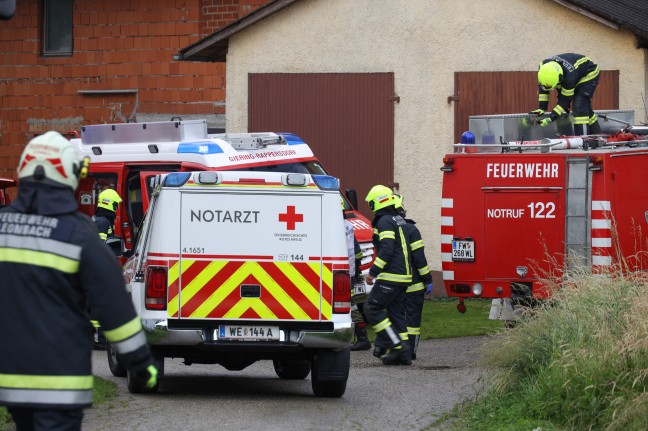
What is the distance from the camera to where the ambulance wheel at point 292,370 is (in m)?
13.7

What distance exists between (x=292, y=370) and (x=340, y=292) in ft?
7.84

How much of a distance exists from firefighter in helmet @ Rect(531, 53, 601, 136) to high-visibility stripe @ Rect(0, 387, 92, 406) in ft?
38.8

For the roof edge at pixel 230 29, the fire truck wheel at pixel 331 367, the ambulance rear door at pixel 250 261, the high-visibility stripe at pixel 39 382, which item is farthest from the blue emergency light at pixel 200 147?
the high-visibility stripe at pixel 39 382

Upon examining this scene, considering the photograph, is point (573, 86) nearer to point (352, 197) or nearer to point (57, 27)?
point (352, 197)

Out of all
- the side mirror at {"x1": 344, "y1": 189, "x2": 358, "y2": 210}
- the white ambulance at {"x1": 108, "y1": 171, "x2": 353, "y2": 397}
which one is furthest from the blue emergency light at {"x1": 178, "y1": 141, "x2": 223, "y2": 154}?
the white ambulance at {"x1": 108, "y1": 171, "x2": 353, "y2": 397}

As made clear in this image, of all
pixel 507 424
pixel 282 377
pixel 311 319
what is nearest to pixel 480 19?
pixel 282 377

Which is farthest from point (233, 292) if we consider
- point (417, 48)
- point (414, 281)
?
point (417, 48)

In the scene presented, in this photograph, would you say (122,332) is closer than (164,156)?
Yes

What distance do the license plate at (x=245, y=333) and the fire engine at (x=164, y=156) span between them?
5361 millimetres

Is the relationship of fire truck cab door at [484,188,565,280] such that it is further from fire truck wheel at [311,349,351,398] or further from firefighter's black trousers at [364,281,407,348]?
fire truck wheel at [311,349,351,398]

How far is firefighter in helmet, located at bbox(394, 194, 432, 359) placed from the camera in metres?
14.9

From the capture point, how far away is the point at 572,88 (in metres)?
17.6

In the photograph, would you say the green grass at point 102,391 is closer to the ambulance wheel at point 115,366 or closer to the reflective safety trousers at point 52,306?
the ambulance wheel at point 115,366

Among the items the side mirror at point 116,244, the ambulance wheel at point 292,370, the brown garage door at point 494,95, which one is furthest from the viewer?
the brown garage door at point 494,95
